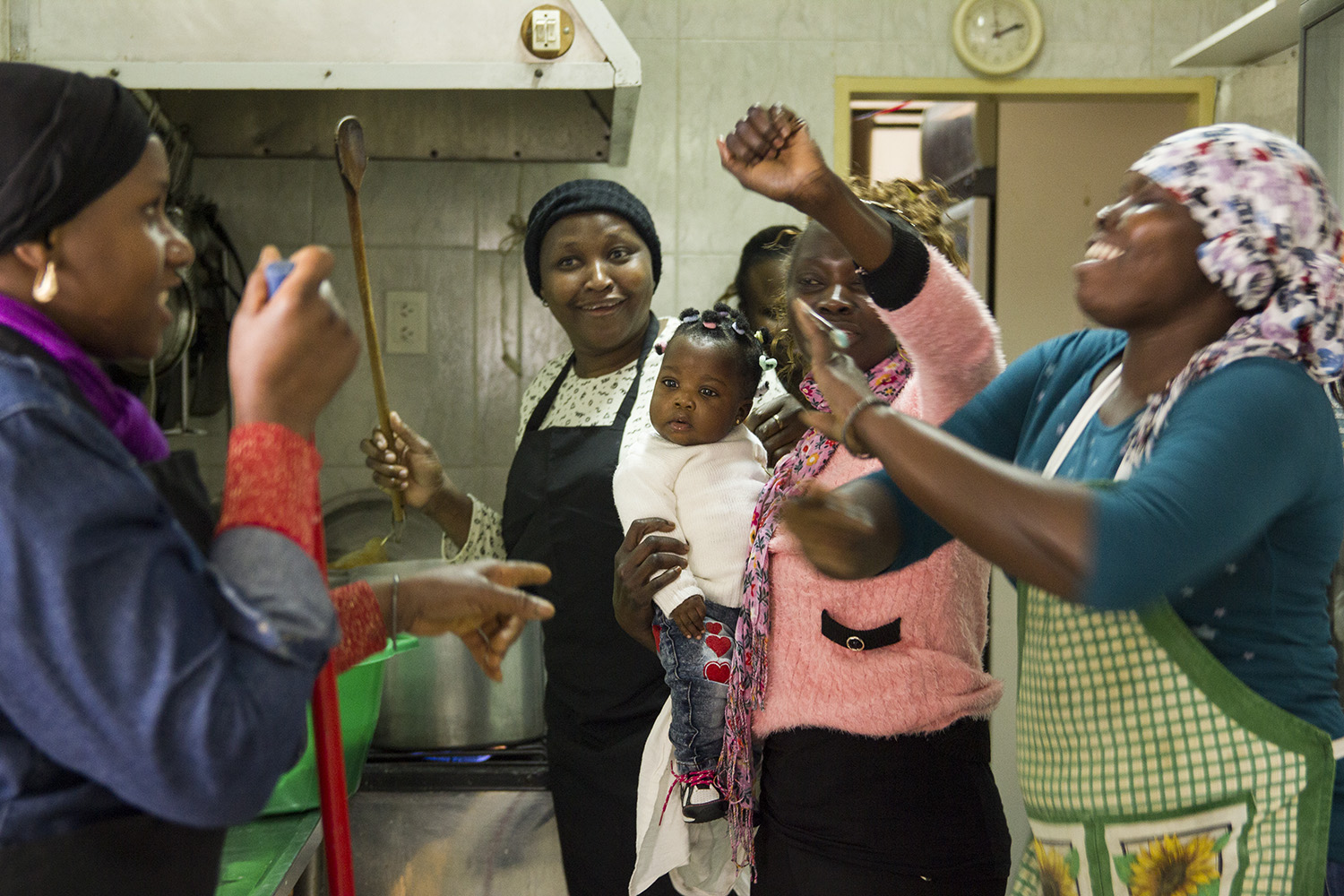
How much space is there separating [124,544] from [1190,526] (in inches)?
32.6

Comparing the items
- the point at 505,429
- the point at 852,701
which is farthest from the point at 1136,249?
the point at 505,429

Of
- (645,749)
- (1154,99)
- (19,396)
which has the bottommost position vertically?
(645,749)

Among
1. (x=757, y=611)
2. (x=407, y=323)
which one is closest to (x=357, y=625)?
(x=757, y=611)

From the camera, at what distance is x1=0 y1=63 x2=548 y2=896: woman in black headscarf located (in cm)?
72

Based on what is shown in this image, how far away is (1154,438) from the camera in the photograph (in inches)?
41.0

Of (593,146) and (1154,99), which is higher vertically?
(1154,99)

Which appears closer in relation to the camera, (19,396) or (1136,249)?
(19,396)

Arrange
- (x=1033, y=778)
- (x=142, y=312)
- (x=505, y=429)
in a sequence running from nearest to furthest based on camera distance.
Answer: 1. (x=142, y=312)
2. (x=1033, y=778)
3. (x=505, y=429)

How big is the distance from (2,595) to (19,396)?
0.44ft

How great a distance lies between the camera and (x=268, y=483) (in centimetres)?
81

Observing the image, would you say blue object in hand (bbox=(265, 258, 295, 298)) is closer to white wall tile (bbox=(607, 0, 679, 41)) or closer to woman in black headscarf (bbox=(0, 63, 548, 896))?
woman in black headscarf (bbox=(0, 63, 548, 896))

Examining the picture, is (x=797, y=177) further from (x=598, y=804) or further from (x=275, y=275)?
(x=598, y=804)

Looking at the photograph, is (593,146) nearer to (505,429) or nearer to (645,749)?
(505,429)

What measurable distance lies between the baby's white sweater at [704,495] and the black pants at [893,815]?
0.42 meters
